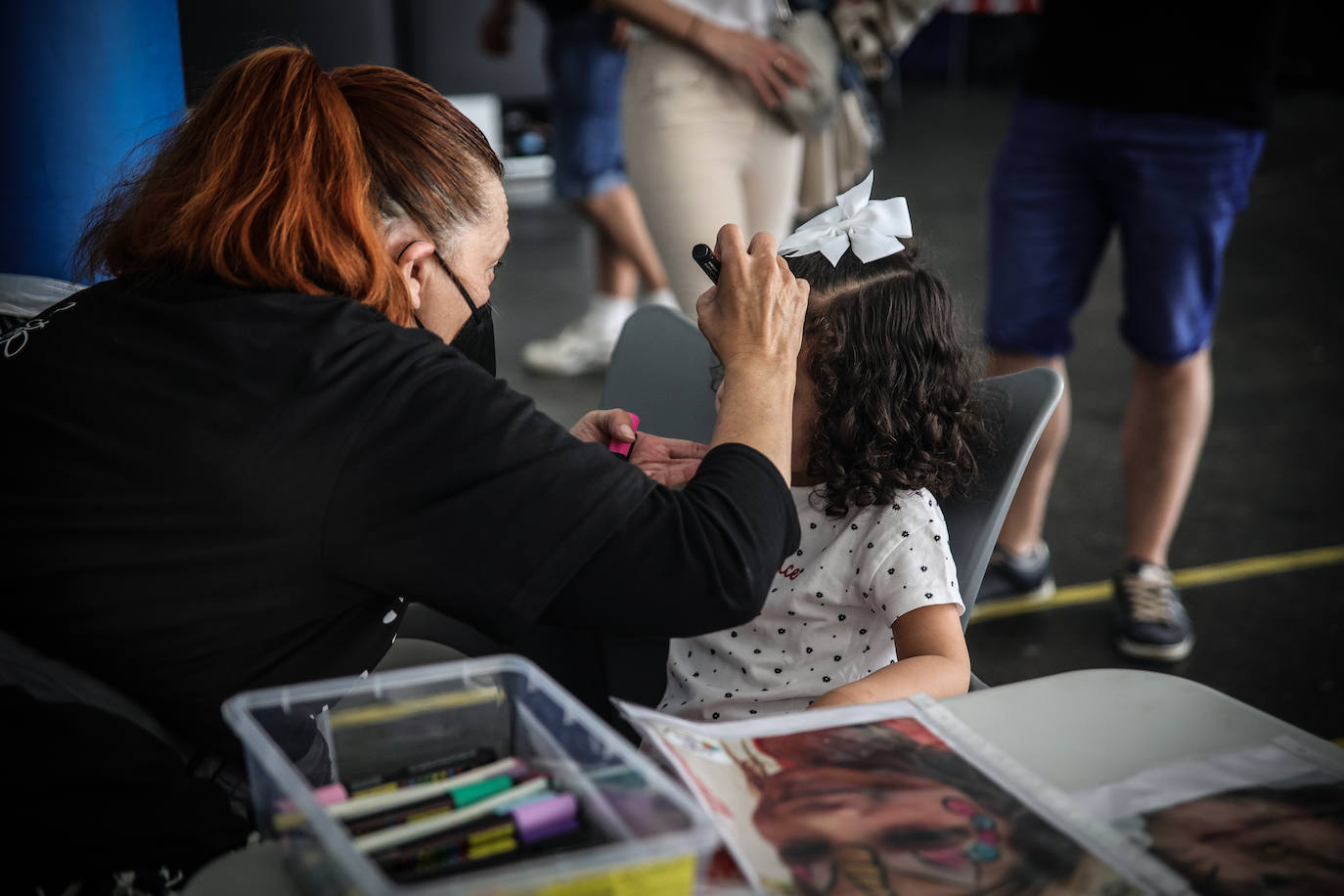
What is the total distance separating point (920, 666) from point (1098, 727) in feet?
1.10

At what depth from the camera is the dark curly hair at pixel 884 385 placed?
1.50m

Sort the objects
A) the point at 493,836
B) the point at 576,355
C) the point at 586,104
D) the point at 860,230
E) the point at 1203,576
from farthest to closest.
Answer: the point at 576,355
the point at 586,104
the point at 1203,576
the point at 860,230
the point at 493,836

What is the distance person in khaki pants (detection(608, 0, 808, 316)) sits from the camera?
99.0 inches

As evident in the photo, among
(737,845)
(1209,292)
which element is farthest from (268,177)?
(1209,292)

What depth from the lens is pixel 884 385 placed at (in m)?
1.52

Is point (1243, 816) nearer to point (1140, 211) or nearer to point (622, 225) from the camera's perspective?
point (1140, 211)

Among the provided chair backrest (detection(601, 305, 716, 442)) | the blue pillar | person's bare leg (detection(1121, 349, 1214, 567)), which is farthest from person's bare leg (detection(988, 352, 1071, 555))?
the blue pillar

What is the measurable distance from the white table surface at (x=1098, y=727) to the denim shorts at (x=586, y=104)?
3.32m

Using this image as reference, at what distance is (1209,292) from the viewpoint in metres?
2.49

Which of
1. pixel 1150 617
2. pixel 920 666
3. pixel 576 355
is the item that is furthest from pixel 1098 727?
pixel 576 355

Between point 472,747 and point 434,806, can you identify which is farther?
point 472,747

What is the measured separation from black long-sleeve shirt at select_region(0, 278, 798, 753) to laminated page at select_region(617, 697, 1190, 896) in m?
0.13

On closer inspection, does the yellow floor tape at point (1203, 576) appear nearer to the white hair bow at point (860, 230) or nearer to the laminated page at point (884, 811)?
the white hair bow at point (860, 230)

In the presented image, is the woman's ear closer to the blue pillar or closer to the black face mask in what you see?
the black face mask
